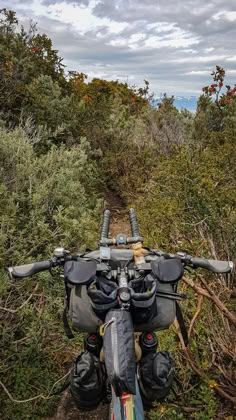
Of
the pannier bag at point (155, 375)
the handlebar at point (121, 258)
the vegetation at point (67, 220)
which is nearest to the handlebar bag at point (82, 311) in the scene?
the handlebar at point (121, 258)

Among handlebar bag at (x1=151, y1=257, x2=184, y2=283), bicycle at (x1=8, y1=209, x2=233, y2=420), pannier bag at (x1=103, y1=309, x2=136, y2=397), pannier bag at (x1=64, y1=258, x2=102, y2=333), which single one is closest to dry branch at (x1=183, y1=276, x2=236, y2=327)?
bicycle at (x1=8, y1=209, x2=233, y2=420)

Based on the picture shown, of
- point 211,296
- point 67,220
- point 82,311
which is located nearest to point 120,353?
point 82,311

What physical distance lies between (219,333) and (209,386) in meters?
0.40

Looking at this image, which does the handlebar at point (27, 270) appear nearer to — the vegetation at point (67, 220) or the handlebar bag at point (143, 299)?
the handlebar bag at point (143, 299)

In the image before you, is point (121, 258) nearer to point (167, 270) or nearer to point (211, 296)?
point (167, 270)

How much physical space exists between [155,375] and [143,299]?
418mm

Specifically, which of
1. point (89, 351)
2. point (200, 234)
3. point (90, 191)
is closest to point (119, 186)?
point (90, 191)

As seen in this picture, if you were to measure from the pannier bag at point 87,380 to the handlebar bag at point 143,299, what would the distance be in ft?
1.04

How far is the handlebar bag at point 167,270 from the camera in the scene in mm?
1491

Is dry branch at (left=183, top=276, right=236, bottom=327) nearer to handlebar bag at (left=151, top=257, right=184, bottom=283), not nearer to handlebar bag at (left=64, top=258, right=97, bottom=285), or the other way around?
handlebar bag at (left=151, top=257, right=184, bottom=283)

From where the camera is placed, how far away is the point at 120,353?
122cm

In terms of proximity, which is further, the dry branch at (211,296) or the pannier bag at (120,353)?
the dry branch at (211,296)

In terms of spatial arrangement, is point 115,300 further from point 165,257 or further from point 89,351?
point 89,351

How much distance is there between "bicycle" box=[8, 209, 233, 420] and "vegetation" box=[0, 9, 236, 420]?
1005mm
